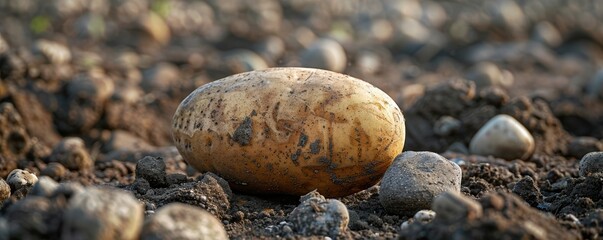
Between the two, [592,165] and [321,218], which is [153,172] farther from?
[592,165]

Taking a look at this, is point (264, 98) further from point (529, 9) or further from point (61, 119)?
point (529, 9)

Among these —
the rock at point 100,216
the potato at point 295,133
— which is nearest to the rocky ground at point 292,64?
the rock at point 100,216

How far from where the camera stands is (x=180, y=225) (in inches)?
109

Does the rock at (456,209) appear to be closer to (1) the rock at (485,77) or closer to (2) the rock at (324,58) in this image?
(2) the rock at (324,58)

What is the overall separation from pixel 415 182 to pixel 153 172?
1305 mm

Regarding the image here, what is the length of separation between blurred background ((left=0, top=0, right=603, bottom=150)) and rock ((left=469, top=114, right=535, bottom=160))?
1.51 metres

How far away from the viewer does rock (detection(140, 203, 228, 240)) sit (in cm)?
273

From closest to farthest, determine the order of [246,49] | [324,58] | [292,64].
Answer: [324,58]
[292,64]
[246,49]

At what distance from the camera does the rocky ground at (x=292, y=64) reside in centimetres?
293

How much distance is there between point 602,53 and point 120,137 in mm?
9169

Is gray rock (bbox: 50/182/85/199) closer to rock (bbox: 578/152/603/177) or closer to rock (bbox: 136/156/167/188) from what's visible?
rock (bbox: 136/156/167/188)

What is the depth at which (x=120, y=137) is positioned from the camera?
6.41 meters

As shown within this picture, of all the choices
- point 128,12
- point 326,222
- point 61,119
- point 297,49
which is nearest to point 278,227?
point 326,222

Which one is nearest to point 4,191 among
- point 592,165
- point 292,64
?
point 592,165
